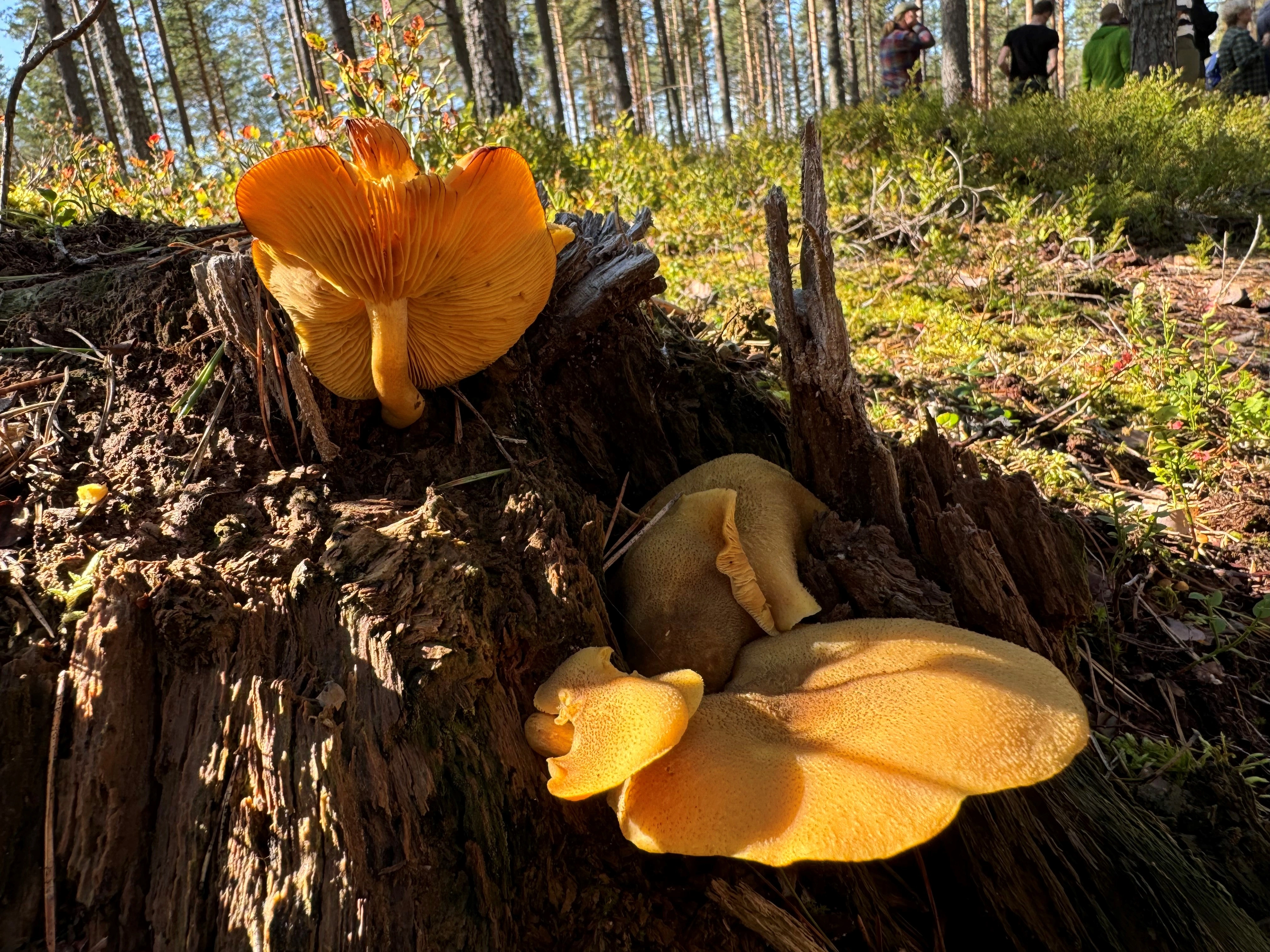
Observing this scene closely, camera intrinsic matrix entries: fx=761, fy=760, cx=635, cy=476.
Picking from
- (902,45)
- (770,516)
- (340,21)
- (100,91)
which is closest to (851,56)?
(902,45)

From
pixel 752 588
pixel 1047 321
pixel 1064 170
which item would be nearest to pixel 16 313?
pixel 752 588

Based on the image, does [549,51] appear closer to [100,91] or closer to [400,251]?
[100,91]

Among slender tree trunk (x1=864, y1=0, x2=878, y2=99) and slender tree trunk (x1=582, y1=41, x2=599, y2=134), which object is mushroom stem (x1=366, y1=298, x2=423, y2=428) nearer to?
slender tree trunk (x1=582, y1=41, x2=599, y2=134)

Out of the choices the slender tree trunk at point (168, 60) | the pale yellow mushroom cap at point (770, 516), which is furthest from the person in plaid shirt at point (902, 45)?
the slender tree trunk at point (168, 60)

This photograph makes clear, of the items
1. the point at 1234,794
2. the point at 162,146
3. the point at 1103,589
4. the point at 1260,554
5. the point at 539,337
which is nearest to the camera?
the point at 1234,794

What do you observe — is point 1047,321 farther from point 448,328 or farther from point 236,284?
point 236,284

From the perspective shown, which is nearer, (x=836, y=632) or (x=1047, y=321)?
(x=836, y=632)

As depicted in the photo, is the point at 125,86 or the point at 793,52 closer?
the point at 125,86
